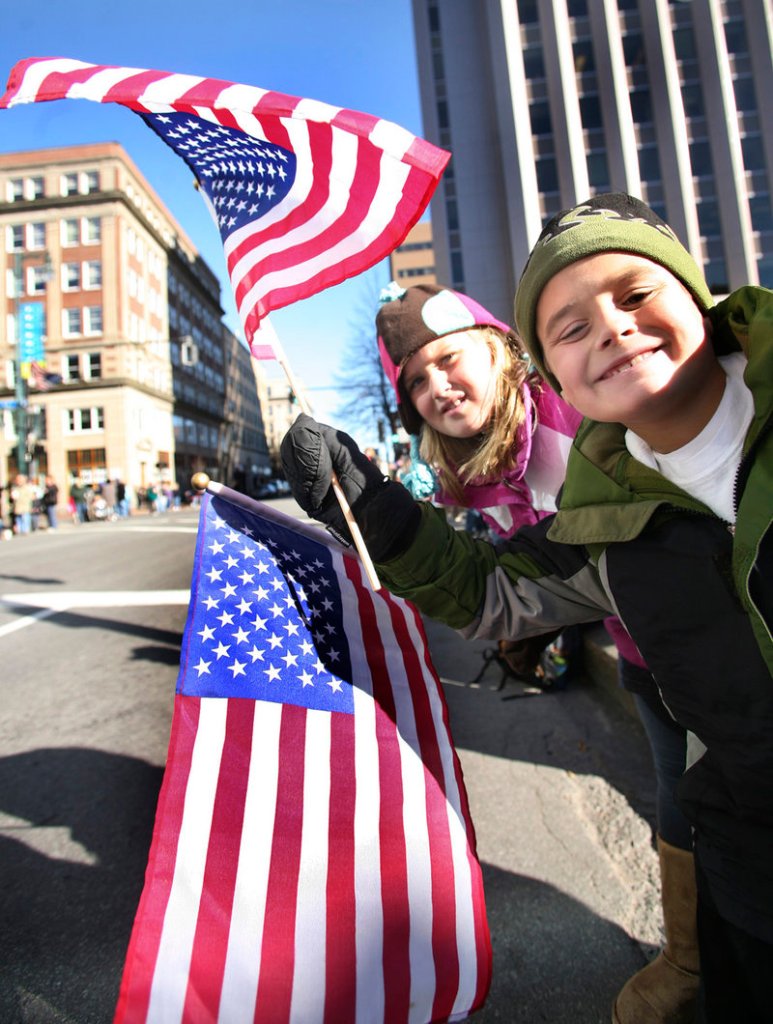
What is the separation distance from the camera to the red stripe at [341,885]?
1.27m

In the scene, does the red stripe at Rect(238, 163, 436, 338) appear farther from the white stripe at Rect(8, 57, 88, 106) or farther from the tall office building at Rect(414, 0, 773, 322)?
the tall office building at Rect(414, 0, 773, 322)

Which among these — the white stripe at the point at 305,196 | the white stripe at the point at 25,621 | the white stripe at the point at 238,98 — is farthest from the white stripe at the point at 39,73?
the white stripe at the point at 25,621

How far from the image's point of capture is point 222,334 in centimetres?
6850

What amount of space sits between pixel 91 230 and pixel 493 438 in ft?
161

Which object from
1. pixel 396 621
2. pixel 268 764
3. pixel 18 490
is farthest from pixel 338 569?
pixel 18 490

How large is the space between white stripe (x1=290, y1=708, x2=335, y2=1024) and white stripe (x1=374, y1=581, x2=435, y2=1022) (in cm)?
20

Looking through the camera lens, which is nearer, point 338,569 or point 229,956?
point 229,956

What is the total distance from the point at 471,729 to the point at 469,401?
220cm

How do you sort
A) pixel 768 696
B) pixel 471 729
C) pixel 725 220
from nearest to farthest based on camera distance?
pixel 768 696, pixel 471 729, pixel 725 220

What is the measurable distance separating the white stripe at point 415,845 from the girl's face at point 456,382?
73 centimetres

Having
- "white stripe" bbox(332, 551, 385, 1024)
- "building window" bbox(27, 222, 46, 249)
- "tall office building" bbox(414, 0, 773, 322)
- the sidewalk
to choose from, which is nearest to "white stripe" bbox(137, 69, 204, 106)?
"white stripe" bbox(332, 551, 385, 1024)

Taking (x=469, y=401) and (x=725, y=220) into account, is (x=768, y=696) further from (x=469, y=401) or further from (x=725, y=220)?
(x=725, y=220)

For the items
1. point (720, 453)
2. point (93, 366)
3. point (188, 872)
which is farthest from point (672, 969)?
point (93, 366)

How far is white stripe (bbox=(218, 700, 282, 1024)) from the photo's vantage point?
122 centimetres
